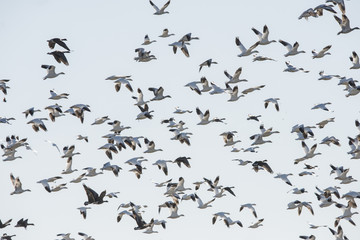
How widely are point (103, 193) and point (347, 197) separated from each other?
10165 millimetres

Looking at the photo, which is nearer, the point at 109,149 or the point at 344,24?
the point at 344,24

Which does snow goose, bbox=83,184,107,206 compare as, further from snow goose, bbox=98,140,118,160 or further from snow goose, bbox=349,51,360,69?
snow goose, bbox=349,51,360,69

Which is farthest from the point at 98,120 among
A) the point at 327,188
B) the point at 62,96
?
the point at 327,188

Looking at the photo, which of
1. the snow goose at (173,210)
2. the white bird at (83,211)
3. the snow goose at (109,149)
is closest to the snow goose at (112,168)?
the snow goose at (109,149)

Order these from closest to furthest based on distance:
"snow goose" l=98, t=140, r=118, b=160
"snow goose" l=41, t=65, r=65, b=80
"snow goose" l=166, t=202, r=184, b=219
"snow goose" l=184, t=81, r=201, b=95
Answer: "snow goose" l=41, t=65, r=65, b=80 < "snow goose" l=98, t=140, r=118, b=160 < "snow goose" l=184, t=81, r=201, b=95 < "snow goose" l=166, t=202, r=184, b=219

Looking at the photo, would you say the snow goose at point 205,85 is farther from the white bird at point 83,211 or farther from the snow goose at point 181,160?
the white bird at point 83,211

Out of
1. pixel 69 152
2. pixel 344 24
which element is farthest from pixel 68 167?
pixel 344 24

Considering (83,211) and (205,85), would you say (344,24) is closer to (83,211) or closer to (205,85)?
(205,85)

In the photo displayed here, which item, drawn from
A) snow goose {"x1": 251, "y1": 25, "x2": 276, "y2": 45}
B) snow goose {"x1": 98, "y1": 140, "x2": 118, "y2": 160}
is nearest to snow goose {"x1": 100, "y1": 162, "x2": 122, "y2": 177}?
snow goose {"x1": 98, "y1": 140, "x2": 118, "y2": 160}

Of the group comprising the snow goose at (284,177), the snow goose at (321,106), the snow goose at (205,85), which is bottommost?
the snow goose at (284,177)

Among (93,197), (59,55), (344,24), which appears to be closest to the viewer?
(59,55)

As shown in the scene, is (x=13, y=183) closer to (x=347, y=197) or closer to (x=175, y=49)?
(x=175, y=49)

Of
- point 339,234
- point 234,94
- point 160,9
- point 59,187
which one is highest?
point 160,9

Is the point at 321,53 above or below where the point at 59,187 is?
above
